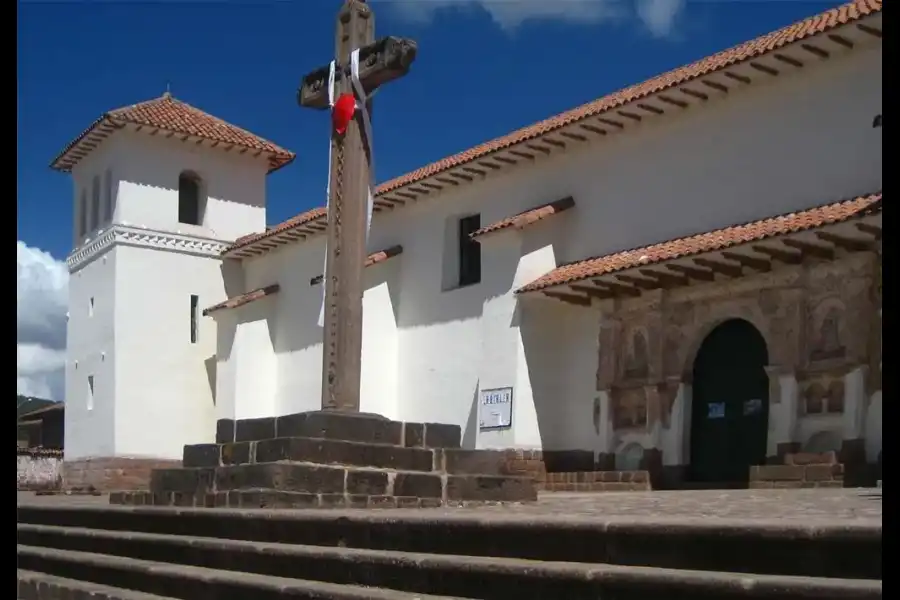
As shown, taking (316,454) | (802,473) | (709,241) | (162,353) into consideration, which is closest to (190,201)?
(162,353)

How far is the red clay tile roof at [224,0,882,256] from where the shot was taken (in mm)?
12664

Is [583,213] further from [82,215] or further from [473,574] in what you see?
[82,215]

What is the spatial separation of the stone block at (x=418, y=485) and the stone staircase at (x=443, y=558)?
5.48 ft

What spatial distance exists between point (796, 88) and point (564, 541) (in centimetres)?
987

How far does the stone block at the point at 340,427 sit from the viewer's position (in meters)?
8.95

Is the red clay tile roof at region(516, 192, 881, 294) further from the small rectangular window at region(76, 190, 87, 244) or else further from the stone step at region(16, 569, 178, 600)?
the small rectangular window at region(76, 190, 87, 244)

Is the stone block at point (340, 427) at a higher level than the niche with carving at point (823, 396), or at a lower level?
lower

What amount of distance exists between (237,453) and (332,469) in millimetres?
1138

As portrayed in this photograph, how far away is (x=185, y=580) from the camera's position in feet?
22.6

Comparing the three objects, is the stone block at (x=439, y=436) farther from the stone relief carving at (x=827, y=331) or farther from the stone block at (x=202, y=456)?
the stone relief carving at (x=827, y=331)

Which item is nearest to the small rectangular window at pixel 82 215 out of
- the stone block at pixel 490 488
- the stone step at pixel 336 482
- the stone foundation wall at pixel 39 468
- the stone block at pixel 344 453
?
the stone foundation wall at pixel 39 468

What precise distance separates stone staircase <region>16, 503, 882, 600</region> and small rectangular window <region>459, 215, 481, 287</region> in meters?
10.0

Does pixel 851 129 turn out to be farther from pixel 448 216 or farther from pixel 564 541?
pixel 564 541

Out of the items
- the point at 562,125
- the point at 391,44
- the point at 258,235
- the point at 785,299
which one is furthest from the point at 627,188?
the point at 258,235
